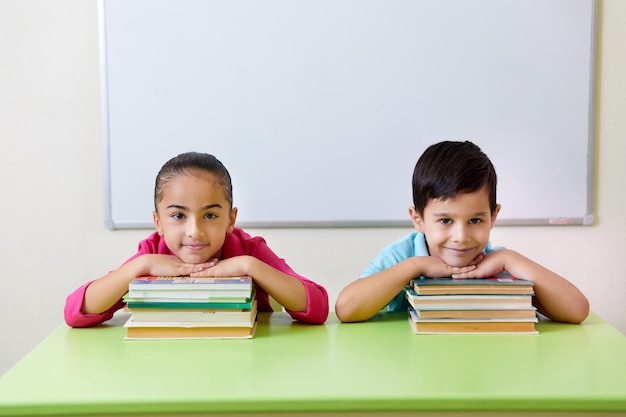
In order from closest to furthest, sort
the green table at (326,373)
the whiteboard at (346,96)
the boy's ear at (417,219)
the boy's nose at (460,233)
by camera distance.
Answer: the green table at (326,373), the boy's nose at (460,233), the boy's ear at (417,219), the whiteboard at (346,96)

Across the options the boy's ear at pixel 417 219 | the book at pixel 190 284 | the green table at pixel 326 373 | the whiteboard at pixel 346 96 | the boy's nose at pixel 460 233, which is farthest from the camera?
the whiteboard at pixel 346 96

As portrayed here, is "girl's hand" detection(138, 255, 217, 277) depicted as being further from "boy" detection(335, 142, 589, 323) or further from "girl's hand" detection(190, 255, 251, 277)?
"boy" detection(335, 142, 589, 323)

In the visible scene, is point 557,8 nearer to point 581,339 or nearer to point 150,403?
point 581,339

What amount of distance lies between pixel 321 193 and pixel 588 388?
163 cm

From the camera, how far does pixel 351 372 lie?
3.73ft

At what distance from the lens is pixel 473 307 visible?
4.57 ft

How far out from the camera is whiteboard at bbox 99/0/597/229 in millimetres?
2531

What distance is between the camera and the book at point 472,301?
54.6 inches

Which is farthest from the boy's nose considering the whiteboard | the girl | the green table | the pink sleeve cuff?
the whiteboard

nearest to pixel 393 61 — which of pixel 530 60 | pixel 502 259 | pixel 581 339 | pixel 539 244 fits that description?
pixel 530 60

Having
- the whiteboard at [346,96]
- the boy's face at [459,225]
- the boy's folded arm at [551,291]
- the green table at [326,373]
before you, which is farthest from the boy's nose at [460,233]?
the whiteboard at [346,96]

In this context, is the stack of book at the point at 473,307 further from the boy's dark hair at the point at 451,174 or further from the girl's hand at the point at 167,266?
the girl's hand at the point at 167,266

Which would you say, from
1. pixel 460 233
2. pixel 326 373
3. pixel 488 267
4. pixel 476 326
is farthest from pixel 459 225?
pixel 326 373

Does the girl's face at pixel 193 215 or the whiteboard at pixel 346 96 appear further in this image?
the whiteboard at pixel 346 96
